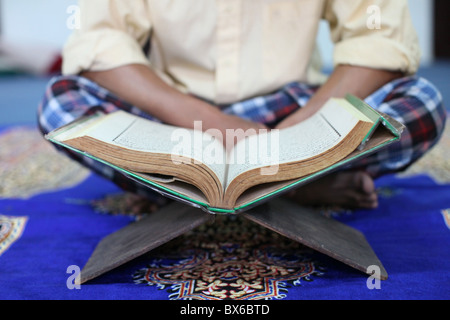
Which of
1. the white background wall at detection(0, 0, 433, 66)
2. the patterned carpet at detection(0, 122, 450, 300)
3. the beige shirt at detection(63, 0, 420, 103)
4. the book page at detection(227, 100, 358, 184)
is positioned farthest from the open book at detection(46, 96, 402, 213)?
the white background wall at detection(0, 0, 433, 66)

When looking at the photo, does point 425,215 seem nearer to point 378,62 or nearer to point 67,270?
point 378,62

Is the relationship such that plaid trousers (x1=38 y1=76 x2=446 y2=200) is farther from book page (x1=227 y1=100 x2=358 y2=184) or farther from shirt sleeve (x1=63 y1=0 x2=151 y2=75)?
book page (x1=227 y1=100 x2=358 y2=184)

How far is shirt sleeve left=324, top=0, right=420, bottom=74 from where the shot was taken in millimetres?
977

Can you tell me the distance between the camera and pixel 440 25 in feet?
16.1

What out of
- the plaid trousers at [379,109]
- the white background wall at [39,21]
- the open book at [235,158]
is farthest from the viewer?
A: the white background wall at [39,21]

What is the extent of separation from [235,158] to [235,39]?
0.44m

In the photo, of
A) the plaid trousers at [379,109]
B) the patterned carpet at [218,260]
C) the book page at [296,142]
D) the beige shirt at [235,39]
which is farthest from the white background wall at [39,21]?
the book page at [296,142]

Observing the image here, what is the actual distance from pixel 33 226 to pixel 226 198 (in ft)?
1.55

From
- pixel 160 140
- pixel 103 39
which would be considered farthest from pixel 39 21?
pixel 160 140

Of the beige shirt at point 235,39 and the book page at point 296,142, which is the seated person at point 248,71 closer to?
the beige shirt at point 235,39

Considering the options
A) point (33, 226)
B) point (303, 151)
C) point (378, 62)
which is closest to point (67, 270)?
point (33, 226)

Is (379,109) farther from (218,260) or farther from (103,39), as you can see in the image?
(103,39)

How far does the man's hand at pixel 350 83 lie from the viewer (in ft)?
3.10

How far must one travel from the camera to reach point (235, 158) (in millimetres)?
699
